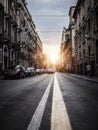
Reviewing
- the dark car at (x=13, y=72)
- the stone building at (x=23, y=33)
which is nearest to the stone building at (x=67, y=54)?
the stone building at (x=23, y=33)

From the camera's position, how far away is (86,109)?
7.73 meters

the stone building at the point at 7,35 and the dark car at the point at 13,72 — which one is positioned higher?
the stone building at the point at 7,35

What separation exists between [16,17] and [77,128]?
5546 centimetres

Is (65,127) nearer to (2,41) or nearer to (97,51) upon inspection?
(97,51)

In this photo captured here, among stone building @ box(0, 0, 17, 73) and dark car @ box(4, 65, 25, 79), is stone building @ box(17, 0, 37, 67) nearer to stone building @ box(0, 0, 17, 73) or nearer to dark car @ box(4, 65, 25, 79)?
stone building @ box(0, 0, 17, 73)

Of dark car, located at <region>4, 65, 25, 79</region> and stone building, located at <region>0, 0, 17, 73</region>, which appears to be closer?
dark car, located at <region>4, 65, 25, 79</region>

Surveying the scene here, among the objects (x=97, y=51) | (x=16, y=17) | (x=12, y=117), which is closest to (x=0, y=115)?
(x=12, y=117)

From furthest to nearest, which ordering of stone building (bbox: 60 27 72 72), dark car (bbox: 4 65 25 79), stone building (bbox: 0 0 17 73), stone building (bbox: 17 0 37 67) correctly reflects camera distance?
stone building (bbox: 60 27 72 72) < stone building (bbox: 17 0 37 67) < stone building (bbox: 0 0 17 73) < dark car (bbox: 4 65 25 79)

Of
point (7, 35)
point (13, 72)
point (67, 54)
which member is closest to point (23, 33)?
point (7, 35)

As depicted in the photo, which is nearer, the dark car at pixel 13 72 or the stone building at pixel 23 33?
the dark car at pixel 13 72

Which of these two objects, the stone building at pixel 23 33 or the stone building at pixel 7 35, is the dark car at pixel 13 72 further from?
the stone building at pixel 23 33

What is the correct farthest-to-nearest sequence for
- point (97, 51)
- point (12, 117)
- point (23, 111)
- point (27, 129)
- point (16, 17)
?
point (16, 17)
point (97, 51)
point (23, 111)
point (12, 117)
point (27, 129)

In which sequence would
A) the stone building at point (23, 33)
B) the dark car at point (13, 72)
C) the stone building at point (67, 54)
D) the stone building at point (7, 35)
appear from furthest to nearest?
the stone building at point (67, 54), the stone building at point (23, 33), the stone building at point (7, 35), the dark car at point (13, 72)

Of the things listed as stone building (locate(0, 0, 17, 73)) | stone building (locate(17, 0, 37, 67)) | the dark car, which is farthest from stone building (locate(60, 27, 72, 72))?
the dark car
